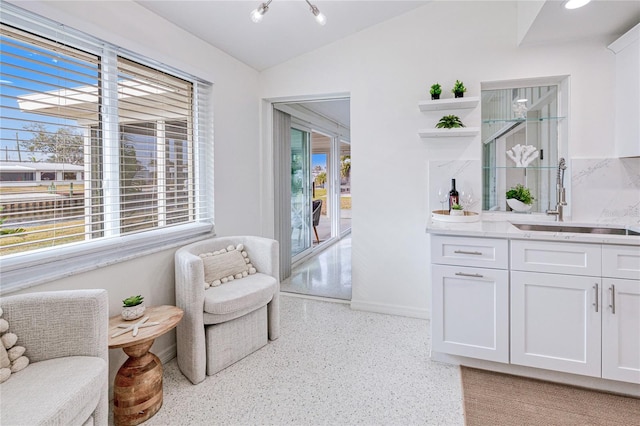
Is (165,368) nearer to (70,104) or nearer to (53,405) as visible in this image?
(53,405)

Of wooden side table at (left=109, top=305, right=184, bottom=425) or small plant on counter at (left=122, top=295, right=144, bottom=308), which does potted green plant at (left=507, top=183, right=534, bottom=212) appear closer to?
wooden side table at (left=109, top=305, right=184, bottom=425)

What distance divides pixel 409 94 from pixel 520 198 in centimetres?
131

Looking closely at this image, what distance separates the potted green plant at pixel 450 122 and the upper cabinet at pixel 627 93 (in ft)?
3.52

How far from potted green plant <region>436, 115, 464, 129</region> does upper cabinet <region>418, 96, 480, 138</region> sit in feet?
0.14

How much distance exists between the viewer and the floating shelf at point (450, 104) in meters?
2.73

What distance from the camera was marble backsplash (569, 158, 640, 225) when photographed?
99.6 inches

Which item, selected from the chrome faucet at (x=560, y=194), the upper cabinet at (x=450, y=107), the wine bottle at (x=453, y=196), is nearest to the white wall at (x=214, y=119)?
the upper cabinet at (x=450, y=107)

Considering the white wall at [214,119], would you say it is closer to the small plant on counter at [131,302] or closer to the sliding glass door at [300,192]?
the small plant on counter at [131,302]

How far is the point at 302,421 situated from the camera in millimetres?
1747

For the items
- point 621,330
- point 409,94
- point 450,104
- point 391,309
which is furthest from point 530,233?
point 409,94

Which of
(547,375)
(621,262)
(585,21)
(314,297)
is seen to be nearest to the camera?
(621,262)

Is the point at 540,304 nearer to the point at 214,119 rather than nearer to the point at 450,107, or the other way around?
the point at 450,107

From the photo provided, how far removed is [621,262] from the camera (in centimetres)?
186

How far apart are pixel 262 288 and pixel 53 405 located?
133cm
